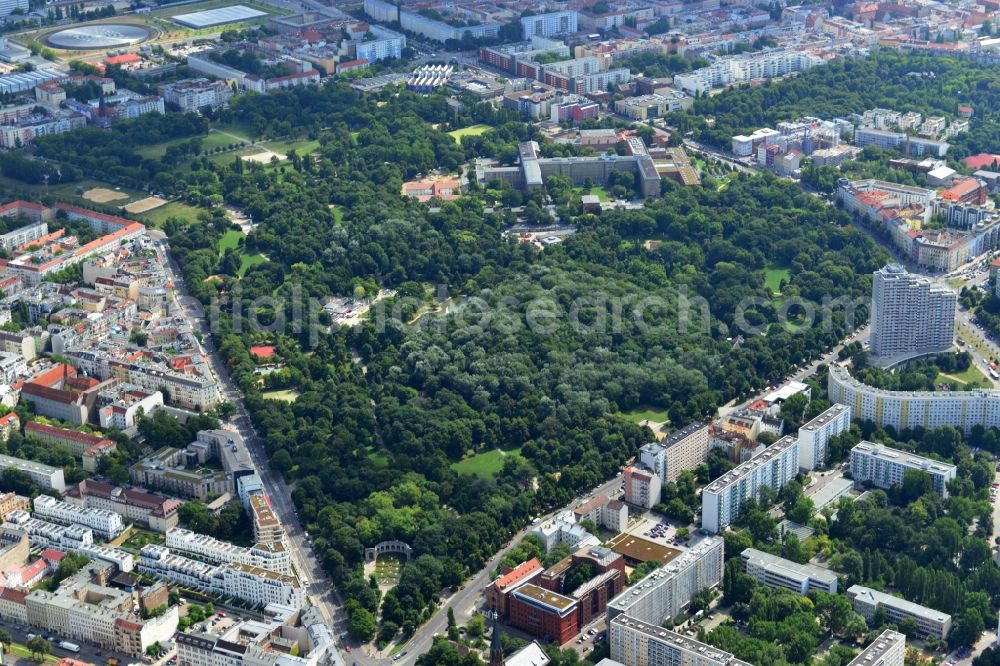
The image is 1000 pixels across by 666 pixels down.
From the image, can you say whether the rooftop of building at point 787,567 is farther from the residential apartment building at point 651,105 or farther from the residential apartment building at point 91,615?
the residential apartment building at point 651,105

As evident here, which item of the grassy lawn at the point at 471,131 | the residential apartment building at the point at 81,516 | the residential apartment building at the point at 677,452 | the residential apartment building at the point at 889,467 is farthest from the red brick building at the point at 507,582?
the grassy lawn at the point at 471,131

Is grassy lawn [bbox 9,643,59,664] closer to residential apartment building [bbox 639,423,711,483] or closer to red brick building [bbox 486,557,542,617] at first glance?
red brick building [bbox 486,557,542,617]

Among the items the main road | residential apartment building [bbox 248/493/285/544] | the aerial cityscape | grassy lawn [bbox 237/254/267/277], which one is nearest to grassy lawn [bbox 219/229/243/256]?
the aerial cityscape

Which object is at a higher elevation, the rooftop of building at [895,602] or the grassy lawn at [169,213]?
the grassy lawn at [169,213]

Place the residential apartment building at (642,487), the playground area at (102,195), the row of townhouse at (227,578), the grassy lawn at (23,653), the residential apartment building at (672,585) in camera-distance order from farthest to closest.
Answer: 1. the playground area at (102,195)
2. the residential apartment building at (642,487)
3. the row of townhouse at (227,578)
4. the residential apartment building at (672,585)
5. the grassy lawn at (23,653)

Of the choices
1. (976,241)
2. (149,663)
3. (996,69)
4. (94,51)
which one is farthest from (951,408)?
(94,51)

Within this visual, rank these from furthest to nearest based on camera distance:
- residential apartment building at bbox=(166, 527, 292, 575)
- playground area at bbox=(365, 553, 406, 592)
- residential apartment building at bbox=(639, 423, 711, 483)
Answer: residential apartment building at bbox=(639, 423, 711, 483), playground area at bbox=(365, 553, 406, 592), residential apartment building at bbox=(166, 527, 292, 575)

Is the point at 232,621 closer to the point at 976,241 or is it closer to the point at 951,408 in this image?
the point at 951,408
